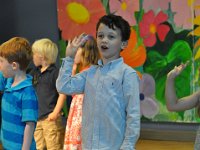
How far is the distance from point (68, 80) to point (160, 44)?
3.06m

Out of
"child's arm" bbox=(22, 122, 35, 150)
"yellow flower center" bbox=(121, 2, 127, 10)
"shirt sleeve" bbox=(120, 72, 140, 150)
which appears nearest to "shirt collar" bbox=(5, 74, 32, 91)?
"child's arm" bbox=(22, 122, 35, 150)

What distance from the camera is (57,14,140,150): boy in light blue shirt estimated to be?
2.25m

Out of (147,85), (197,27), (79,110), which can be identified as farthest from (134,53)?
(79,110)

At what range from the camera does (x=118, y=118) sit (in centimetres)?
227

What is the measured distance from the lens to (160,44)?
5.20 meters

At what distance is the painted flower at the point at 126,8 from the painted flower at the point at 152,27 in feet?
0.45

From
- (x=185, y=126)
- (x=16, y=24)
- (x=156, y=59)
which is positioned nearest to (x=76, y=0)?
(x=16, y=24)

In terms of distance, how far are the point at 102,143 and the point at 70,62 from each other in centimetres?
45

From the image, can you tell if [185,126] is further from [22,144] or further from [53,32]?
[22,144]

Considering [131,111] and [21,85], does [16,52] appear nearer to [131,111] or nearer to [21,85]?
[21,85]

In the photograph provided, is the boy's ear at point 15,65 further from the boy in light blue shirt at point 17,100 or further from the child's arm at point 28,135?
the child's arm at point 28,135

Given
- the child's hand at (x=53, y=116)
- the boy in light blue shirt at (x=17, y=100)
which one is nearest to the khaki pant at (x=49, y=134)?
the child's hand at (x=53, y=116)

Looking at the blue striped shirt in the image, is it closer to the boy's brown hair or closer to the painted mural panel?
the boy's brown hair

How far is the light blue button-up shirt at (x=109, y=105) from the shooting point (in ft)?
7.39
